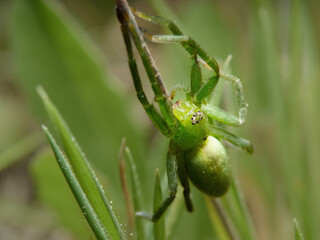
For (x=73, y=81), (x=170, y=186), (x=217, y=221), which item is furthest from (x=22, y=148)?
(x=170, y=186)

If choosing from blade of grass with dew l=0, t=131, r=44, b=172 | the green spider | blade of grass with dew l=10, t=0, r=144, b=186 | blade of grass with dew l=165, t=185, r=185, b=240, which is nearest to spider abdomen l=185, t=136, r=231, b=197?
the green spider

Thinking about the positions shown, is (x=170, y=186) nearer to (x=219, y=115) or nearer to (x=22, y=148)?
(x=219, y=115)

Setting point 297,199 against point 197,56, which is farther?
point 297,199

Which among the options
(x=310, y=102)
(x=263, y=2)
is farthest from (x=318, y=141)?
(x=263, y=2)

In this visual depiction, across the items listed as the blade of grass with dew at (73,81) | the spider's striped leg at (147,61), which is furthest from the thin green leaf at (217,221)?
the blade of grass with dew at (73,81)

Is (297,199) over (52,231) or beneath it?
over

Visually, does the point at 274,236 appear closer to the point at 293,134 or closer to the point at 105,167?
the point at 293,134

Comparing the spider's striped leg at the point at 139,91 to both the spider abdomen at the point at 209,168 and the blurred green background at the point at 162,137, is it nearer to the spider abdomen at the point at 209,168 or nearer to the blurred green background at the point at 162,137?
the spider abdomen at the point at 209,168
